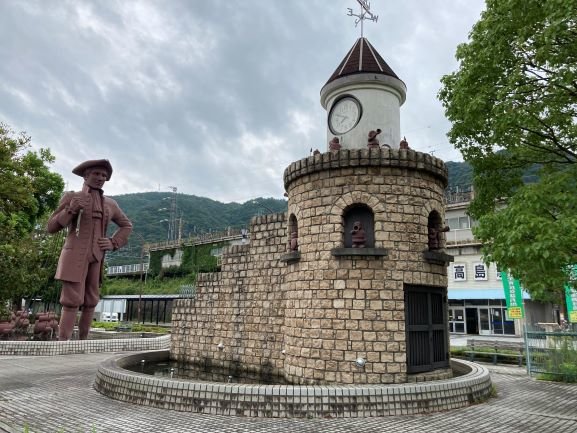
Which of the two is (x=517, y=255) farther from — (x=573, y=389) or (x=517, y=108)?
(x=573, y=389)

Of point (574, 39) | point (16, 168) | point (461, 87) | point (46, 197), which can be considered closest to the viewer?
point (574, 39)

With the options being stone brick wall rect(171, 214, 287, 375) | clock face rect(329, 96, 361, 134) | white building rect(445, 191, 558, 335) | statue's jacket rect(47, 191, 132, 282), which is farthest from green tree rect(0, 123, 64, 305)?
white building rect(445, 191, 558, 335)

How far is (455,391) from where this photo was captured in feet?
25.3

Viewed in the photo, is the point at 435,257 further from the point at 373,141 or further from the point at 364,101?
the point at 364,101

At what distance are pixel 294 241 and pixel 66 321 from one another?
381 inches

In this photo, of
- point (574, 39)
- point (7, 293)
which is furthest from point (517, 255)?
point (7, 293)

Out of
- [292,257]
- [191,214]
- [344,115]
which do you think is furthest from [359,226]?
[191,214]

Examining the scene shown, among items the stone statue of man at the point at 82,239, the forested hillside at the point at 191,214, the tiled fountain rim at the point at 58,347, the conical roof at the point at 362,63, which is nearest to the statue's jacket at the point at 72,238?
the stone statue of man at the point at 82,239

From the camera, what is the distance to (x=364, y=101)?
32.7ft

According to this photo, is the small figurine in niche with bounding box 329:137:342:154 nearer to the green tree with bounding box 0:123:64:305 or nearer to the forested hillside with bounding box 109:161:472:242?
the green tree with bounding box 0:123:64:305

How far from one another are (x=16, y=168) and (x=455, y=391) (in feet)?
54.1

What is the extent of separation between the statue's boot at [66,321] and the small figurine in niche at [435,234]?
Answer: 12.1 m

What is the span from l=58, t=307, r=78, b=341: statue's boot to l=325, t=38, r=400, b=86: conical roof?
454 inches

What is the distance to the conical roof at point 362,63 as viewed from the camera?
10.1 metres
